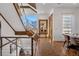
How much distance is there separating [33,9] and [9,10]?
13.6 inches

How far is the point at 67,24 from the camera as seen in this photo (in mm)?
2312

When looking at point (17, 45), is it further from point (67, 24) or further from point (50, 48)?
point (67, 24)

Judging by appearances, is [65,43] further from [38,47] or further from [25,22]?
[25,22]

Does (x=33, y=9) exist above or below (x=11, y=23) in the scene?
above

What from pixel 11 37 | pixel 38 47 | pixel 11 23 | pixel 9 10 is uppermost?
pixel 9 10

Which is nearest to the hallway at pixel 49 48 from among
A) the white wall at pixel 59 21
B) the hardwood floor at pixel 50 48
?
the hardwood floor at pixel 50 48

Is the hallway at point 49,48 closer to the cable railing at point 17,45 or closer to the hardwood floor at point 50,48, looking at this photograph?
the hardwood floor at point 50,48

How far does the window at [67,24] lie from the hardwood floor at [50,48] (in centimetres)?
20

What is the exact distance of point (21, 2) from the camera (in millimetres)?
1902

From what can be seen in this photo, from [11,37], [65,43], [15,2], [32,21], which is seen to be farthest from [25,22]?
[65,43]

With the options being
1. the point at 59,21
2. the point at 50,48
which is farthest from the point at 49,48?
the point at 59,21

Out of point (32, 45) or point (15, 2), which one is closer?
point (15, 2)

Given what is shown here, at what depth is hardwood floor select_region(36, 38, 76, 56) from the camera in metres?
2.08

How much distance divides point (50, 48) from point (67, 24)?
17.1 inches
